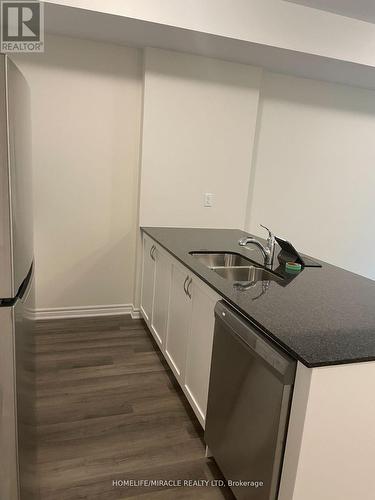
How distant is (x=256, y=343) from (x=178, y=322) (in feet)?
3.58

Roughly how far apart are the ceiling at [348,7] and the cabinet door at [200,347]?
7.59ft

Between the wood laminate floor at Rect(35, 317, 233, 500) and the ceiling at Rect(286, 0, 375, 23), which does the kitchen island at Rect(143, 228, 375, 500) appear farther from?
the ceiling at Rect(286, 0, 375, 23)

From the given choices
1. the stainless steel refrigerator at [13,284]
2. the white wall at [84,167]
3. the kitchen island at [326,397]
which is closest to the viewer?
the stainless steel refrigerator at [13,284]

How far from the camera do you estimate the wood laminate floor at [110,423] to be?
1.73 meters

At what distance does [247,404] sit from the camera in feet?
4.77

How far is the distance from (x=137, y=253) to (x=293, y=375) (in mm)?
2485

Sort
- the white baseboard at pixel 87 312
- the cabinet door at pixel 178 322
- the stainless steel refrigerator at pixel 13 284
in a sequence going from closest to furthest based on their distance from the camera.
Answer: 1. the stainless steel refrigerator at pixel 13 284
2. the cabinet door at pixel 178 322
3. the white baseboard at pixel 87 312

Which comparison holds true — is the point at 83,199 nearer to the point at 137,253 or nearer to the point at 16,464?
the point at 137,253

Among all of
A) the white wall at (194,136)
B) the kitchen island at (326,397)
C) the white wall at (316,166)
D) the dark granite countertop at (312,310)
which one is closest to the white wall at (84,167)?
the white wall at (194,136)

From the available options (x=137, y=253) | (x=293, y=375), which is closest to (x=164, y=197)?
(x=137, y=253)

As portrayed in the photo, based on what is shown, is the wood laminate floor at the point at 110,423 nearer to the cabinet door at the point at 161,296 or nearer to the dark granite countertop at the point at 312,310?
the cabinet door at the point at 161,296

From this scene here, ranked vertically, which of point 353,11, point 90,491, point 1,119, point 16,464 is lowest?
point 90,491

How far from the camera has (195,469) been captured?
183 centimetres

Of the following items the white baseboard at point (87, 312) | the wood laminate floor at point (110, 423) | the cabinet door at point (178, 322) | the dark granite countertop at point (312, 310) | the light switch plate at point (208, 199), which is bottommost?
the wood laminate floor at point (110, 423)
